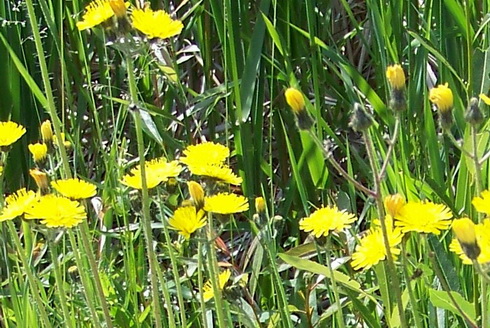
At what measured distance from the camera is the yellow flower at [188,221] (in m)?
0.85

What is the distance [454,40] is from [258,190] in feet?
1.42

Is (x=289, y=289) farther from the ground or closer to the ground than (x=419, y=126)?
closer to the ground

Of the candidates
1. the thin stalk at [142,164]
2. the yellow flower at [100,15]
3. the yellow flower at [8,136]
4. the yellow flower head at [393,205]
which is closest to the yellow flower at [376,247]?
the yellow flower head at [393,205]

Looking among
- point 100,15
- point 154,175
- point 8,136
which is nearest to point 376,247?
point 154,175

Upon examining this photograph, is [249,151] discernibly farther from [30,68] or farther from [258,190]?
[30,68]

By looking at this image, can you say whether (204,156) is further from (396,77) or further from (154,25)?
(396,77)

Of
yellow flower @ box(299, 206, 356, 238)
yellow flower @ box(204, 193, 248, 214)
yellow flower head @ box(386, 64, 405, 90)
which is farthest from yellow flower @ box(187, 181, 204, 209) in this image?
yellow flower head @ box(386, 64, 405, 90)

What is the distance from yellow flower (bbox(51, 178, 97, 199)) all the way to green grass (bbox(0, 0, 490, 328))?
24mm

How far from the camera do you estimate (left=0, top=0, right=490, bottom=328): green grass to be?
0.98 meters

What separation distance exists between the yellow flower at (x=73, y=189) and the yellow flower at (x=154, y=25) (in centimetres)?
19

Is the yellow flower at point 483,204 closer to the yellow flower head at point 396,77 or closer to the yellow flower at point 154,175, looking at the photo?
the yellow flower head at point 396,77

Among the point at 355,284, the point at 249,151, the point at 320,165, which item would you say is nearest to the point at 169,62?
the point at 249,151

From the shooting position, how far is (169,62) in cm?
151

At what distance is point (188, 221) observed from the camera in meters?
0.86
